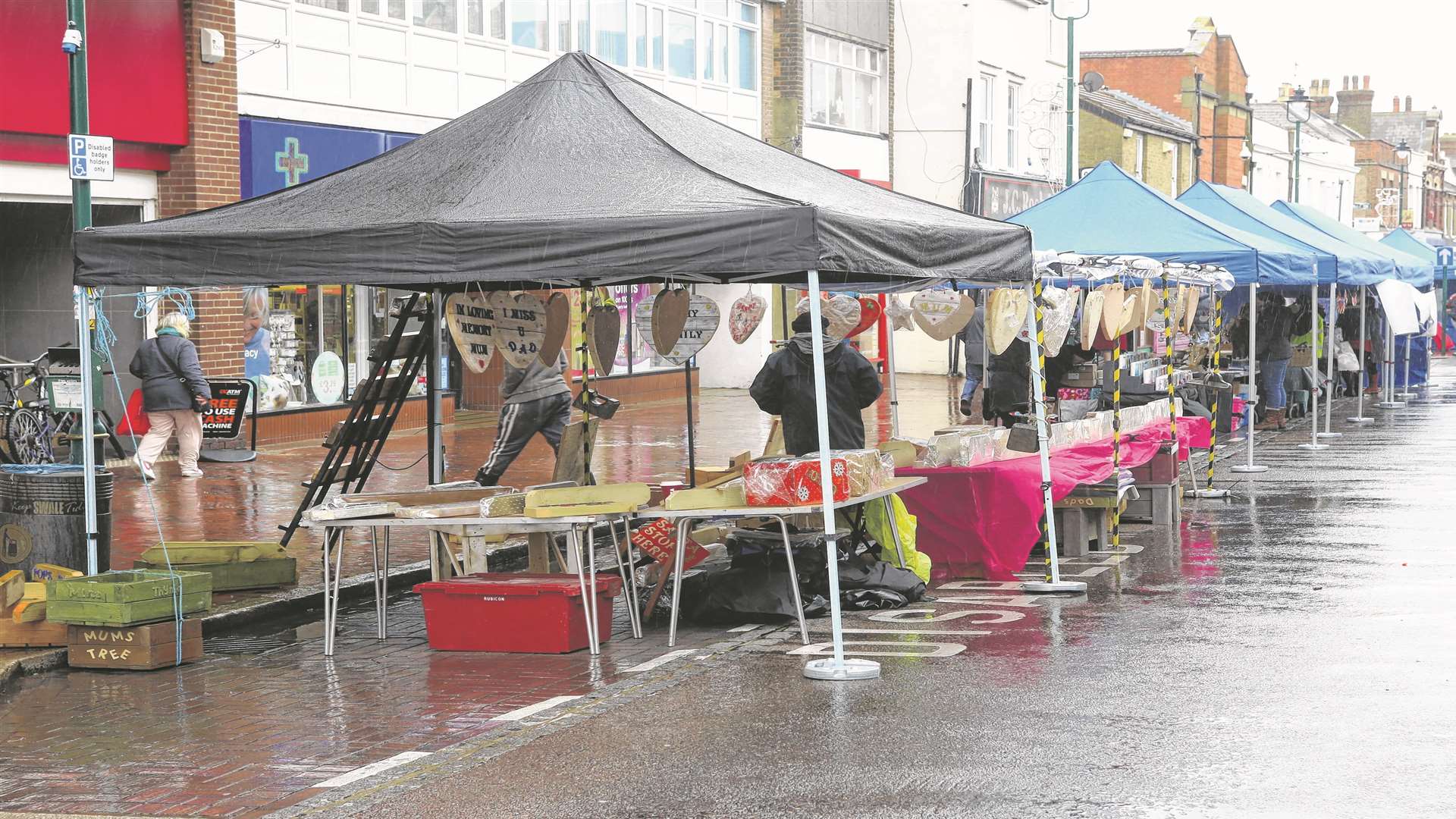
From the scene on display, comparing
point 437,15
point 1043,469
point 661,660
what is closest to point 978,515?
point 1043,469

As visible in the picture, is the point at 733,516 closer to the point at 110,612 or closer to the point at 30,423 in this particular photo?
the point at 110,612

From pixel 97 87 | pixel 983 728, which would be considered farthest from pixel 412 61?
pixel 983 728

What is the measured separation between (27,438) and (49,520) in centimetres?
693

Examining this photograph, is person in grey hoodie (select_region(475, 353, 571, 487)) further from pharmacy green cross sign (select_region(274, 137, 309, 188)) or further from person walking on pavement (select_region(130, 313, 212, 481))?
pharmacy green cross sign (select_region(274, 137, 309, 188))

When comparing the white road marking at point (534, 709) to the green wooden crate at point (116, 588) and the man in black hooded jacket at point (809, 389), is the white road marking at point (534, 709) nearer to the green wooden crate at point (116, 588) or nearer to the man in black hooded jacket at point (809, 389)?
the green wooden crate at point (116, 588)

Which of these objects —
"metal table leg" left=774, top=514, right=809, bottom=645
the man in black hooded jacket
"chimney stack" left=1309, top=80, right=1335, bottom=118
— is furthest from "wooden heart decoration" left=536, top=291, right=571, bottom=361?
"chimney stack" left=1309, top=80, right=1335, bottom=118

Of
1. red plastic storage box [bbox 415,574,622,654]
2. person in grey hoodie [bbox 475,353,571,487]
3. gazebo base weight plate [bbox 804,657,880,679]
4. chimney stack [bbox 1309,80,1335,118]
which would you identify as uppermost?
chimney stack [bbox 1309,80,1335,118]

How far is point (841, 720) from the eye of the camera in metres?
7.46

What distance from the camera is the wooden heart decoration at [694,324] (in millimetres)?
11547

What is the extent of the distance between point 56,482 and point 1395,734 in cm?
737

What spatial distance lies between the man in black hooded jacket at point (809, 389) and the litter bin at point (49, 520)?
397cm

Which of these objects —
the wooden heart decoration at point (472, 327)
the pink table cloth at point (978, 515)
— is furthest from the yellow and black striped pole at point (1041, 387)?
the wooden heart decoration at point (472, 327)

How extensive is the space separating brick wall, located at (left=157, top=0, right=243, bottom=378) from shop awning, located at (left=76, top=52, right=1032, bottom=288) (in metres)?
8.49

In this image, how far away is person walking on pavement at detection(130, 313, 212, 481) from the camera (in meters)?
16.3
